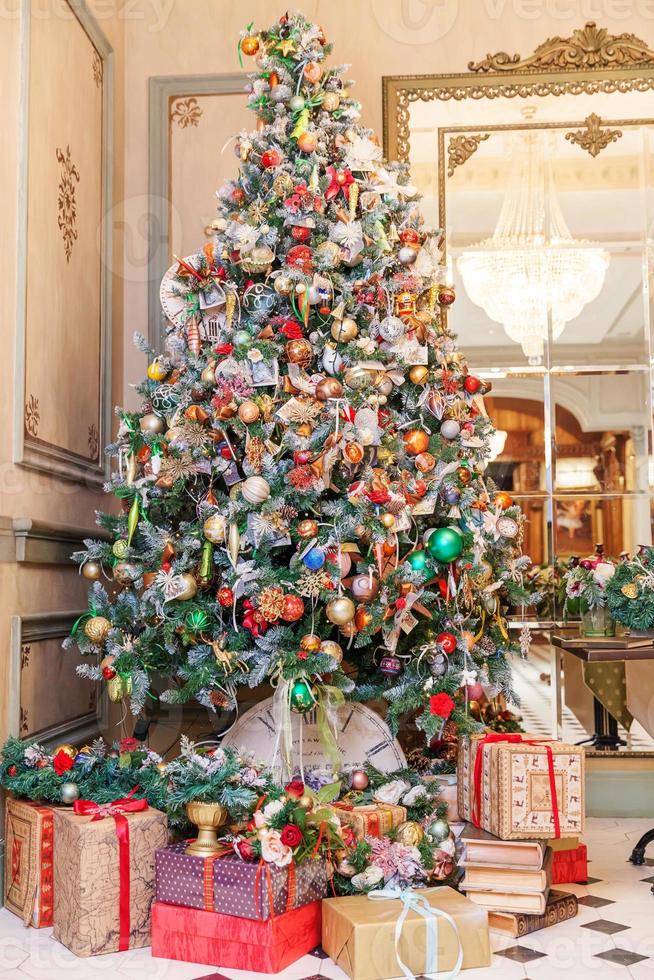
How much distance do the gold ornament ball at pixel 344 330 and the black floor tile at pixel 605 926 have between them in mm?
1881

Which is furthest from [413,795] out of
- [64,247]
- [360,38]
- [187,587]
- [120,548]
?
[360,38]

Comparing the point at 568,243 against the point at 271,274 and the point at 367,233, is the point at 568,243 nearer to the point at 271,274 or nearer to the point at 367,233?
the point at 367,233

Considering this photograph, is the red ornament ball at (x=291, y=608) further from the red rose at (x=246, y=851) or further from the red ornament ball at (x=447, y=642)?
the red rose at (x=246, y=851)

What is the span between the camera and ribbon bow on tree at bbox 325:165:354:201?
10.4 ft

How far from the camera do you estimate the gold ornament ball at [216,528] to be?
295 centimetres

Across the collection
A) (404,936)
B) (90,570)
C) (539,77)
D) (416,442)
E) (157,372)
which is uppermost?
(539,77)

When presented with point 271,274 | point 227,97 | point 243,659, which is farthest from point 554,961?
point 227,97

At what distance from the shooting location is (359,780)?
2930mm

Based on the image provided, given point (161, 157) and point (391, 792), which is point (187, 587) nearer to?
point (391, 792)

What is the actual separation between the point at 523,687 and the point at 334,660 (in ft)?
5.19

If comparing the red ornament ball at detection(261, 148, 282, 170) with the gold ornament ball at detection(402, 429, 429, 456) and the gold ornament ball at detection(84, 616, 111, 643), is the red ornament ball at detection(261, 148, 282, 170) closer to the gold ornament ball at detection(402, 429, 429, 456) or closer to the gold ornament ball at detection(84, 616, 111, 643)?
the gold ornament ball at detection(402, 429, 429, 456)

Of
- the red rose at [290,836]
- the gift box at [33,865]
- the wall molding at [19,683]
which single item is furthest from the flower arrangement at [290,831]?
the wall molding at [19,683]

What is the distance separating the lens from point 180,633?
304 centimetres

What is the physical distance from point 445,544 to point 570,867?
1082mm
